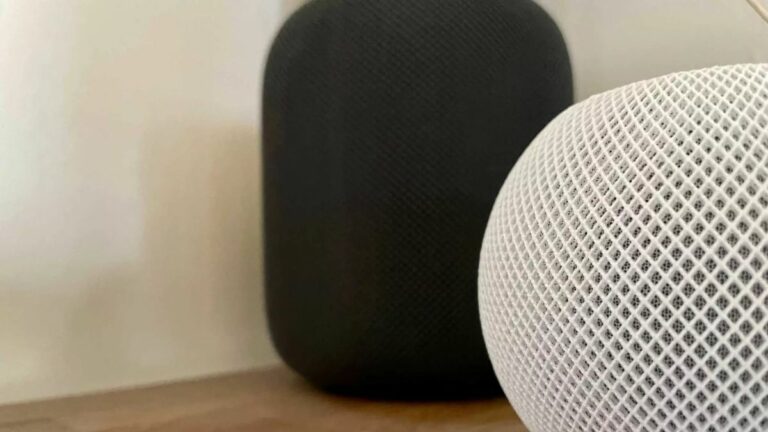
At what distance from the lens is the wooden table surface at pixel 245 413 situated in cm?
66

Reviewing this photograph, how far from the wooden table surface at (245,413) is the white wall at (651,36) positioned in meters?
0.43

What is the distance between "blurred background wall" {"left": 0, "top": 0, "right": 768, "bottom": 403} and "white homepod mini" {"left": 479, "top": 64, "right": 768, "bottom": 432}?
49cm

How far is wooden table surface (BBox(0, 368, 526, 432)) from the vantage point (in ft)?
2.18

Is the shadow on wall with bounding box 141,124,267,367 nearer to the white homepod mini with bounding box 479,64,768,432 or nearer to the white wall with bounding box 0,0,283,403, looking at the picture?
the white wall with bounding box 0,0,283,403

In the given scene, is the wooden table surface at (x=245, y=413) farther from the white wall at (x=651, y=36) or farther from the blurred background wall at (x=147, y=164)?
the white wall at (x=651, y=36)

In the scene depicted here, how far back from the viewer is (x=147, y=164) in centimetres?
89

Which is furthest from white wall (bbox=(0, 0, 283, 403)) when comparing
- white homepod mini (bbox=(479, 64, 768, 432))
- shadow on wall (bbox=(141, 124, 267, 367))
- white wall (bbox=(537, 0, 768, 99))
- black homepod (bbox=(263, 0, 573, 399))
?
white homepod mini (bbox=(479, 64, 768, 432))

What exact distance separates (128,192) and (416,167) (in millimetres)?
350

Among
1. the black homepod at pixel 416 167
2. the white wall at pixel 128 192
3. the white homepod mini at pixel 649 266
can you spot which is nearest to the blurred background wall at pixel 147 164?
the white wall at pixel 128 192

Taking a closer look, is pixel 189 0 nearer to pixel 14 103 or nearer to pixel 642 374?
pixel 14 103

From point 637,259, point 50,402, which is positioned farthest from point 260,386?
point 637,259

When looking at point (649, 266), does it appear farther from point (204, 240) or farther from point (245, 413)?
point (204, 240)

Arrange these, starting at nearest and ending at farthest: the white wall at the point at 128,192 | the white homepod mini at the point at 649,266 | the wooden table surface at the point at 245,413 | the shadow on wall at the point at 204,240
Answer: the white homepod mini at the point at 649,266 → the wooden table surface at the point at 245,413 → the white wall at the point at 128,192 → the shadow on wall at the point at 204,240

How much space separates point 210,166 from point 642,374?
2.22ft
